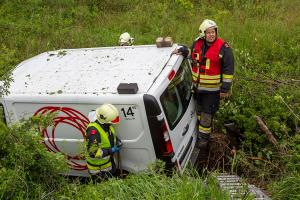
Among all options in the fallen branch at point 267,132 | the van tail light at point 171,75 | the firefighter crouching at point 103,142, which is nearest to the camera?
the firefighter crouching at point 103,142

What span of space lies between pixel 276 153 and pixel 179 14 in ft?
20.8

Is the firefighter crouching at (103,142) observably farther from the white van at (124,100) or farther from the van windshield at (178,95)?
the van windshield at (178,95)

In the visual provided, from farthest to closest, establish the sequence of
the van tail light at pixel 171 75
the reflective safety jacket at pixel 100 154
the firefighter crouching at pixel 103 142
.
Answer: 1. the van tail light at pixel 171 75
2. the reflective safety jacket at pixel 100 154
3. the firefighter crouching at pixel 103 142

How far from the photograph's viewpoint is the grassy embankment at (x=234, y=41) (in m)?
4.60

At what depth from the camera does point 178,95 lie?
15.8ft

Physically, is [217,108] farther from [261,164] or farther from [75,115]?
[75,115]

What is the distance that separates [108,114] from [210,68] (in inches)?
78.4

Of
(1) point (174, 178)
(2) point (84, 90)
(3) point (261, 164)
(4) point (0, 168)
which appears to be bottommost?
(3) point (261, 164)

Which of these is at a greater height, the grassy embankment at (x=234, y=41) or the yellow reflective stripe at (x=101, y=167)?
the grassy embankment at (x=234, y=41)

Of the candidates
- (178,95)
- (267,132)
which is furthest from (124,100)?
(267,132)

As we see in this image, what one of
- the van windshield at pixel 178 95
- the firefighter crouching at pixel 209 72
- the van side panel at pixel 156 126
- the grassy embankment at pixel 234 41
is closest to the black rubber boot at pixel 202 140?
the firefighter crouching at pixel 209 72

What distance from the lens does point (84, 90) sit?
4508 mm

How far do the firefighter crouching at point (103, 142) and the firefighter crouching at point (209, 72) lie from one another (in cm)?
149

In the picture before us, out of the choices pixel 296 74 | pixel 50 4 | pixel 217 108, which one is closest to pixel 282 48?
pixel 296 74
